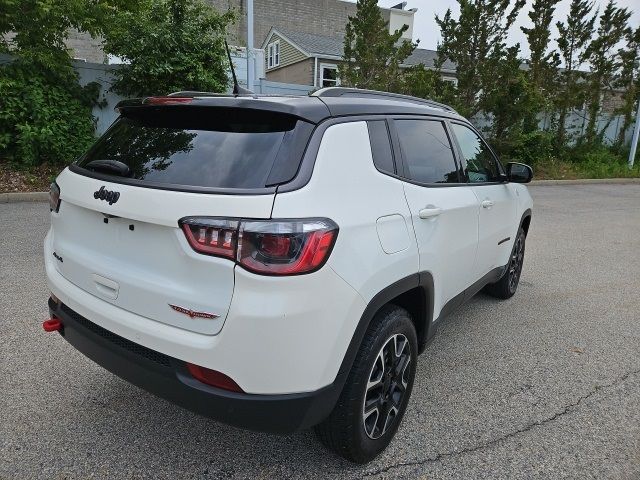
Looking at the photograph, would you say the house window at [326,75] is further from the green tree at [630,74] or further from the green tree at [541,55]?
the green tree at [630,74]

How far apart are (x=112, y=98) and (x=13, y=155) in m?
2.38

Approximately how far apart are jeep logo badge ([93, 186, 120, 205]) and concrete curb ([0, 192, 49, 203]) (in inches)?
286

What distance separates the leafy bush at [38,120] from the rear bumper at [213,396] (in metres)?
8.39

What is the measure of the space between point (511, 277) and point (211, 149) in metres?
3.65

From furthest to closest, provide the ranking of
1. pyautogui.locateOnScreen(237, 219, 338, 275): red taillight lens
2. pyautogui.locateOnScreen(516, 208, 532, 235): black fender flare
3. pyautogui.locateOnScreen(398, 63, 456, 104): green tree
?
pyautogui.locateOnScreen(398, 63, 456, 104): green tree → pyautogui.locateOnScreen(516, 208, 532, 235): black fender flare → pyautogui.locateOnScreen(237, 219, 338, 275): red taillight lens

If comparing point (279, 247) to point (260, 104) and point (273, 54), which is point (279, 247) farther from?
point (273, 54)

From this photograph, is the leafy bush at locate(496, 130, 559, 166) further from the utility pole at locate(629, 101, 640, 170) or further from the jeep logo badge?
the jeep logo badge

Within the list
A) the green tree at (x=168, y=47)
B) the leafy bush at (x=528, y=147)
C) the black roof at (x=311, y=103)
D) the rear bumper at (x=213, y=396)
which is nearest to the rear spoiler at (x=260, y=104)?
the black roof at (x=311, y=103)

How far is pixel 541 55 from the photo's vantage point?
689 inches

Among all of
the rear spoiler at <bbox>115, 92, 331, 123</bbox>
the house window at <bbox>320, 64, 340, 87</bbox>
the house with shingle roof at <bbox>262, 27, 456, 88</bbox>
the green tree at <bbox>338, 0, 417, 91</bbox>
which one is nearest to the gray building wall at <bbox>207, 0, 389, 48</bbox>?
the house with shingle roof at <bbox>262, 27, 456, 88</bbox>

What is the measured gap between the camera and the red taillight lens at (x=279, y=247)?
1771 millimetres

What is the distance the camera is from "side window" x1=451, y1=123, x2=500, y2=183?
3523mm

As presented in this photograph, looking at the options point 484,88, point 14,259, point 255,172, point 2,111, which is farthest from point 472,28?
point 255,172

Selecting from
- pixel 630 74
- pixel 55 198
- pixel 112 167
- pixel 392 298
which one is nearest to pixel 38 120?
pixel 55 198
